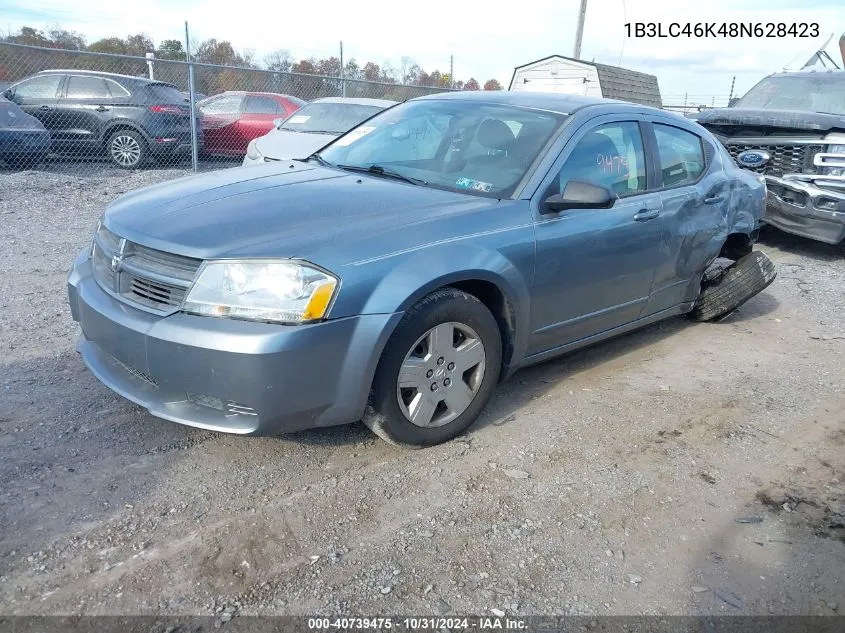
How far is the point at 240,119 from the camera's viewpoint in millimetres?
13258

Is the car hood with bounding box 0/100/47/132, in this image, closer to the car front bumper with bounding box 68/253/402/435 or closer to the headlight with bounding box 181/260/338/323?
the car front bumper with bounding box 68/253/402/435

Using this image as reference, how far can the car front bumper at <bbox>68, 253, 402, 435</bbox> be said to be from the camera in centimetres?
274

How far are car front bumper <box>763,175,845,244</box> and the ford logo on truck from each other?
0.31 m

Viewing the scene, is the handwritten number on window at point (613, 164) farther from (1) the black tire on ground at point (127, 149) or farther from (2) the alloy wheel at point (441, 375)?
(1) the black tire on ground at point (127, 149)

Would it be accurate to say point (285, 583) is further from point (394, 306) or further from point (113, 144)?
point (113, 144)

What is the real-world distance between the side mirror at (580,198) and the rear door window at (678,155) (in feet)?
3.54

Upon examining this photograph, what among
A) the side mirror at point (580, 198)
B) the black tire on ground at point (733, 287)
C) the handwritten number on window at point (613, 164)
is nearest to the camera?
the side mirror at point (580, 198)

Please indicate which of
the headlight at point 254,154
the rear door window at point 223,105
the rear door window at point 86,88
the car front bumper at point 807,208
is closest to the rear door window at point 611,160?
the car front bumper at point 807,208

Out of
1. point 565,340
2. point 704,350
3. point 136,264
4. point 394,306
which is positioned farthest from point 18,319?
point 704,350

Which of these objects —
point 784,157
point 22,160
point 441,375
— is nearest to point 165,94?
point 22,160

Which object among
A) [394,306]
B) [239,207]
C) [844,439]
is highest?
[239,207]

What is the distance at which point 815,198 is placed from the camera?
7.55 meters

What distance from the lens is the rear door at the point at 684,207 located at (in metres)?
4.49

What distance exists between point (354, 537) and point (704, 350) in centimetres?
327
